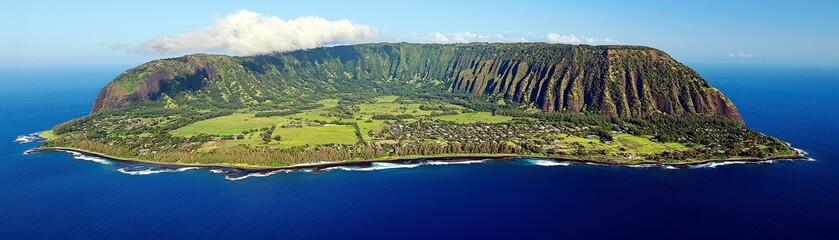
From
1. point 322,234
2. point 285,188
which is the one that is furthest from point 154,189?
point 322,234

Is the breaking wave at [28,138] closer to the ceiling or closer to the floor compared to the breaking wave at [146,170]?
closer to the ceiling

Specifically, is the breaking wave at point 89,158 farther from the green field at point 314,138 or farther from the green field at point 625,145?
the green field at point 625,145

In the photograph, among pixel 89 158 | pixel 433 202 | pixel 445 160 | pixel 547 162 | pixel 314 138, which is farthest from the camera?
pixel 314 138

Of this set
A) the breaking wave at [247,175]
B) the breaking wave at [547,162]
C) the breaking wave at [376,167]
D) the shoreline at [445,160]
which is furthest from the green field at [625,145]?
the breaking wave at [247,175]

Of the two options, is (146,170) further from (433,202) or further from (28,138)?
(433,202)

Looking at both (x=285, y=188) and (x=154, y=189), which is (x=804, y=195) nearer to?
(x=285, y=188)

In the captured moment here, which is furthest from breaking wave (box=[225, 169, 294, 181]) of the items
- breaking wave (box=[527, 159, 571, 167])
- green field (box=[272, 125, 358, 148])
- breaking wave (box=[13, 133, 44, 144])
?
breaking wave (box=[13, 133, 44, 144])

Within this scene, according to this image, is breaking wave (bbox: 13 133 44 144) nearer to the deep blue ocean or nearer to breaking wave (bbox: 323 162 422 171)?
the deep blue ocean

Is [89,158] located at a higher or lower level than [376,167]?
higher

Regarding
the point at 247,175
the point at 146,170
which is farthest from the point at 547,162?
the point at 146,170
